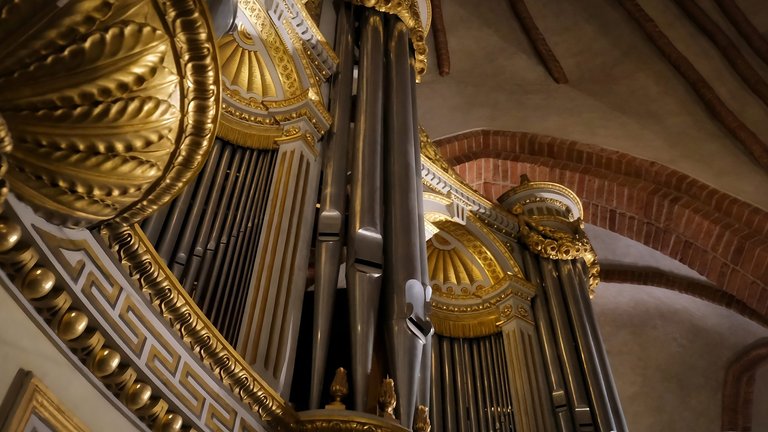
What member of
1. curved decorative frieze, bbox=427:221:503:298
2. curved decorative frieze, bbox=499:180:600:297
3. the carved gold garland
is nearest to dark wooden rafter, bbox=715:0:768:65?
curved decorative frieze, bbox=499:180:600:297

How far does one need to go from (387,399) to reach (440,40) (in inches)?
294

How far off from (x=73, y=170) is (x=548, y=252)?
4577 millimetres

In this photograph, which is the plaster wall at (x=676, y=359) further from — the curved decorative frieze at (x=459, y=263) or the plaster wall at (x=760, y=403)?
the curved decorative frieze at (x=459, y=263)

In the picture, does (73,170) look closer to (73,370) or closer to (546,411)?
(73,370)

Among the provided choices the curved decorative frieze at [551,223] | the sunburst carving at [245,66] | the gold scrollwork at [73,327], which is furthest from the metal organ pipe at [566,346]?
the gold scrollwork at [73,327]

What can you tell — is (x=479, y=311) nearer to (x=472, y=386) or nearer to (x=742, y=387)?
(x=472, y=386)

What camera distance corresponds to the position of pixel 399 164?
11.7 ft

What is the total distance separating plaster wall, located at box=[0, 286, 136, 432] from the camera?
1317 millimetres

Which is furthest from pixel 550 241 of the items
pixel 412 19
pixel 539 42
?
pixel 539 42

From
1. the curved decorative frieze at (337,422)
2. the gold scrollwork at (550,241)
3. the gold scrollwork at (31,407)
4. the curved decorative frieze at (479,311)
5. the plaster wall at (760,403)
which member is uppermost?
the plaster wall at (760,403)

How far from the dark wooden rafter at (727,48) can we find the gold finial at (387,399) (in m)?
7.10

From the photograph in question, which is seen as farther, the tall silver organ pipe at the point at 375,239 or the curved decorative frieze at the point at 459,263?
the curved decorative frieze at the point at 459,263

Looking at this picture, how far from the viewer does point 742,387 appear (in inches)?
345

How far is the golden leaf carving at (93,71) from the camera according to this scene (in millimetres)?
1362
